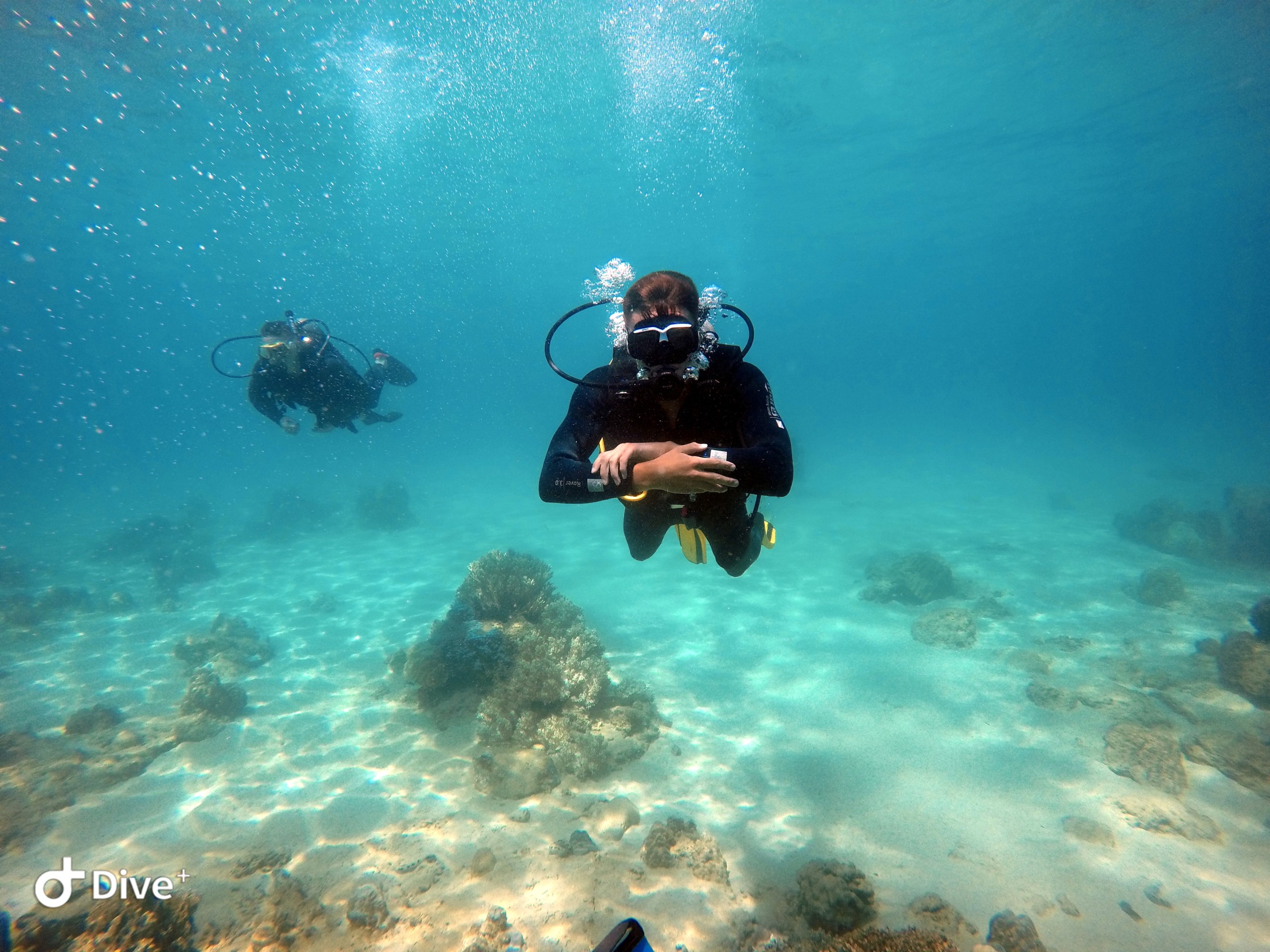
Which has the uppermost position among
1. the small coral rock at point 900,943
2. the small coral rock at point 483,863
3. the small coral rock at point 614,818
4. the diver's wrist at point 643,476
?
the diver's wrist at point 643,476

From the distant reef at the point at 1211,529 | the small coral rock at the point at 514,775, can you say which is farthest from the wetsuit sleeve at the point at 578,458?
the distant reef at the point at 1211,529

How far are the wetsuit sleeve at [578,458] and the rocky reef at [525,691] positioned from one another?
3.98 m

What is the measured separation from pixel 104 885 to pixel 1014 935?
7.40 meters

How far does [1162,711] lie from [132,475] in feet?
304

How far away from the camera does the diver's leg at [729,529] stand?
3.52 meters

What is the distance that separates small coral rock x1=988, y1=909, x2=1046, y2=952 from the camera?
11.6ft

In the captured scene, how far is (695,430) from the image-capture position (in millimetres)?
3172

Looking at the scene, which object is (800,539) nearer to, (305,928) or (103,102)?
(305,928)

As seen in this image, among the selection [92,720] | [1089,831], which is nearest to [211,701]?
[92,720]

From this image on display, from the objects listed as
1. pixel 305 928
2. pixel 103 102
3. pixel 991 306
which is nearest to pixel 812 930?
pixel 305 928

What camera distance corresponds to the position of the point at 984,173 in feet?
107

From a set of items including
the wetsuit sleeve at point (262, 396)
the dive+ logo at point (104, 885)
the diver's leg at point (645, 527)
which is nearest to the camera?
the diver's leg at point (645, 527)

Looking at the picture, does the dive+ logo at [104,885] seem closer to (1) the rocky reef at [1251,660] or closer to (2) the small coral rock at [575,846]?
(2) the small coral rock at [575,846]

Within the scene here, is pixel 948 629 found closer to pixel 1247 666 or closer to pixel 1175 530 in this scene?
pixel 1247 666
